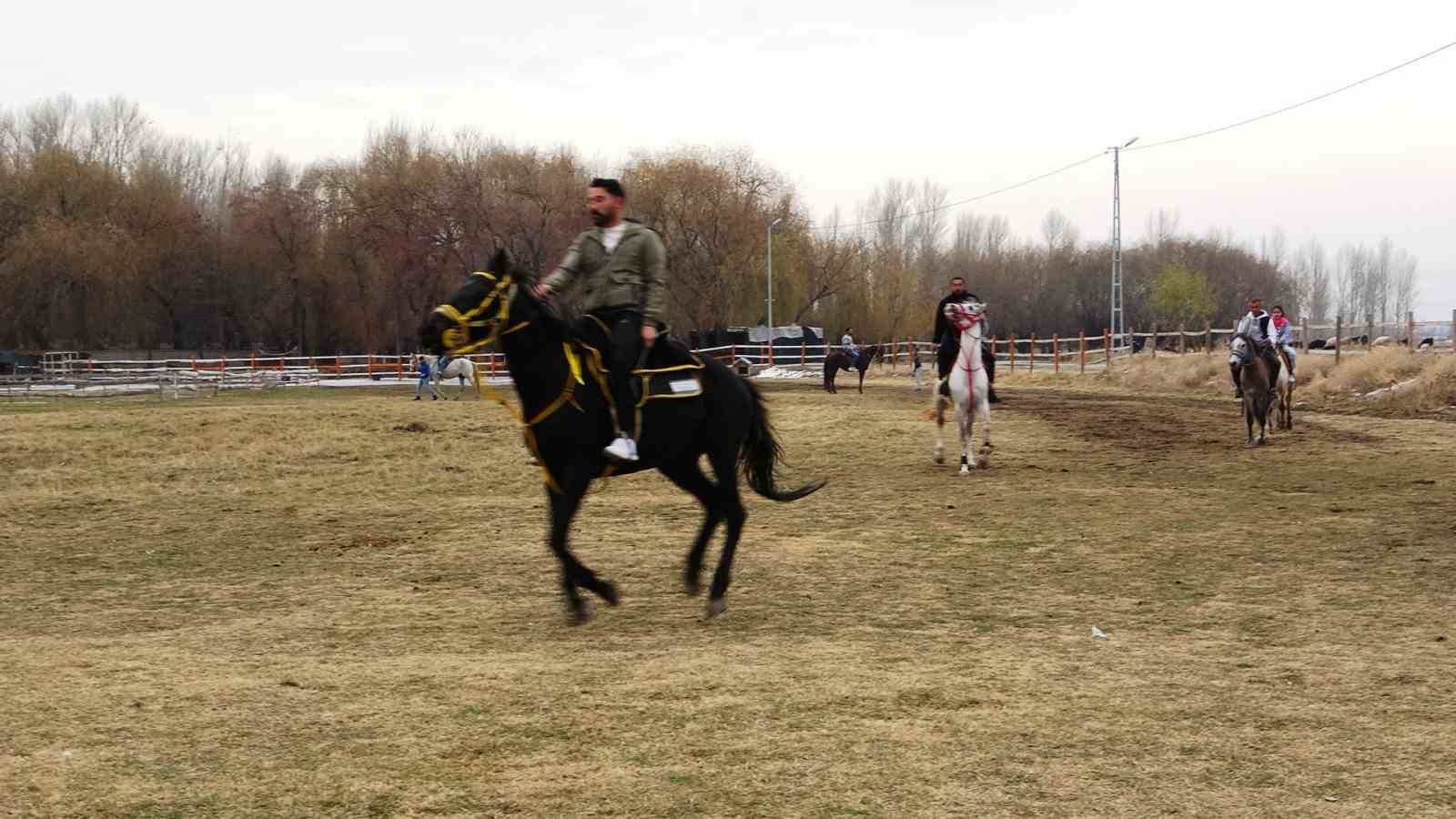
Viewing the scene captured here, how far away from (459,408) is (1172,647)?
2567 centimetres

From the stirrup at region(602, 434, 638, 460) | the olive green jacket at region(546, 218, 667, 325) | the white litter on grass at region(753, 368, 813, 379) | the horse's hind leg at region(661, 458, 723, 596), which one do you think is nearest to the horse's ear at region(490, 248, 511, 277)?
the olive green jacket at region(546, 218, 667, 325)

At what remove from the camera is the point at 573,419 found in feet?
24.2

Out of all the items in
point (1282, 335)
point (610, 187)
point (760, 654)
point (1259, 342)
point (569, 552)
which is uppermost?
point (610, 187)

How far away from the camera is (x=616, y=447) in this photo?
24.3 ft

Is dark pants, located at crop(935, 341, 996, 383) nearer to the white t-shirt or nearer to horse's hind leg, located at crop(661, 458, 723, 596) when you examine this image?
horse's hind leg, located at crop(661, 458, 723, 596)

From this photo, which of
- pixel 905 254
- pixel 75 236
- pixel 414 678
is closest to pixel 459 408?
pixel 414 678

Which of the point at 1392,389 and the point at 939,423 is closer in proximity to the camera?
the point at 939,423

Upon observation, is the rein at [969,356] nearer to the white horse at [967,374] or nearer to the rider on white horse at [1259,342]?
the white horse at [967,374]

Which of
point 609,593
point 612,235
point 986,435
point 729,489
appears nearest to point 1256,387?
point 986,435

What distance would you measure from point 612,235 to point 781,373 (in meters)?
46.3

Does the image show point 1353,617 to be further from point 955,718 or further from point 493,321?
point 493,321

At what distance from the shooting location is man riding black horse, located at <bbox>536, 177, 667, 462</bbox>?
7.68 meters

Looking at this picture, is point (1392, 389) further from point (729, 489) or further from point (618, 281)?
point (618, 281)

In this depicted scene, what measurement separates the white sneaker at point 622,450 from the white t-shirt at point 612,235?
4.42ft
